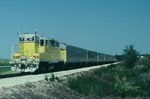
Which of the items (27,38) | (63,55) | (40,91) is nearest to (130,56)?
(63,55)

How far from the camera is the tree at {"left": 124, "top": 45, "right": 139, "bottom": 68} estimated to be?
6866 cm

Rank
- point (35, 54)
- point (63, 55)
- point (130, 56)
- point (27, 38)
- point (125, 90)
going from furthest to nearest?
point (130, 56) → point (63, 55) → point (27, 38) → point (35, 54) → point (125, 90)

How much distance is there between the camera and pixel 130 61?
68.8 meters

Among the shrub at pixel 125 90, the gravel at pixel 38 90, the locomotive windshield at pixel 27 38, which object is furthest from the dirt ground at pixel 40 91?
the locomotive windshield at pixel 27 38

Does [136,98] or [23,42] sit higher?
[23,42]

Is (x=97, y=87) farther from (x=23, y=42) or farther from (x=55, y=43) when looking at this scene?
(x=55, y=43)

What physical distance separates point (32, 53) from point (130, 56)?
124 feet

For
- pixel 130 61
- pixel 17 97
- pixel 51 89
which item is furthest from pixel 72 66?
pixel 17 97

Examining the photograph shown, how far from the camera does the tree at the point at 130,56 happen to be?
68.7 meters

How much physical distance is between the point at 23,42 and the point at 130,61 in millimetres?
37012

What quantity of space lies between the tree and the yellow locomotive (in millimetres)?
32745

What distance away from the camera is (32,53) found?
109 ft

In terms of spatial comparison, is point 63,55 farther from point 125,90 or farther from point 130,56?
point 130,56

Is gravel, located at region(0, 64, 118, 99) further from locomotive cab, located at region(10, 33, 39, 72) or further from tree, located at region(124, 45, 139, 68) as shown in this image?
tree, located at region(124, 45, 139, 68)
